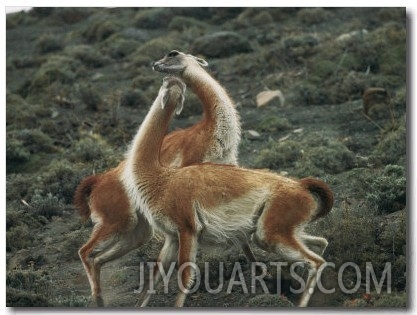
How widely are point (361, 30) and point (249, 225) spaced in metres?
11.1

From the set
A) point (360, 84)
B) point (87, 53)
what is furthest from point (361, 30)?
point (87, 53)

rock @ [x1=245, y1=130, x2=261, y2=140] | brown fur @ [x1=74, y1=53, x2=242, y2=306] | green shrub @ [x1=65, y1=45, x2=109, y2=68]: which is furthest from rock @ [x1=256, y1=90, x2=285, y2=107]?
brown fur @ [x1=74, y1=53, x2=242, y2=306]

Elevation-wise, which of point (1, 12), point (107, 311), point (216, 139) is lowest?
point (107, 311)

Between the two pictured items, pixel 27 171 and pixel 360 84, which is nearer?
pixel 27 171

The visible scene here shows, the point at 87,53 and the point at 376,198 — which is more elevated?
the point at 87,53

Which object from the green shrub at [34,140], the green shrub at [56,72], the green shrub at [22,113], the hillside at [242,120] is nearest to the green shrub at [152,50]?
the hillside at [242,120]

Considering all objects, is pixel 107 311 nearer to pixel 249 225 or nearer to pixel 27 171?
pixel 249 225

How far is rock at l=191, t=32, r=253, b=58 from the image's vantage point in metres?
18.6

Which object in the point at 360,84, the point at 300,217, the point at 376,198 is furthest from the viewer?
the point at 360,84

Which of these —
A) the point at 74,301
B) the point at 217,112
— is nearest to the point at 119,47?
the point at 217,112

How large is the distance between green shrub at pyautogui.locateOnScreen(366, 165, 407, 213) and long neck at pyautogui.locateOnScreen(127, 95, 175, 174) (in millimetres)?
2697

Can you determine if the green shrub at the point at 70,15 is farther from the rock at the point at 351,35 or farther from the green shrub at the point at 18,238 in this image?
the green shrub at the point at 18,238

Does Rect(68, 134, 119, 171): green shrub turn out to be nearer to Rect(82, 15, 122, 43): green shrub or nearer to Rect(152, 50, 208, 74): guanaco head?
Rect(152, 50, 208, 74): guanaco head

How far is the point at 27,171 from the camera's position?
43.8 feet
